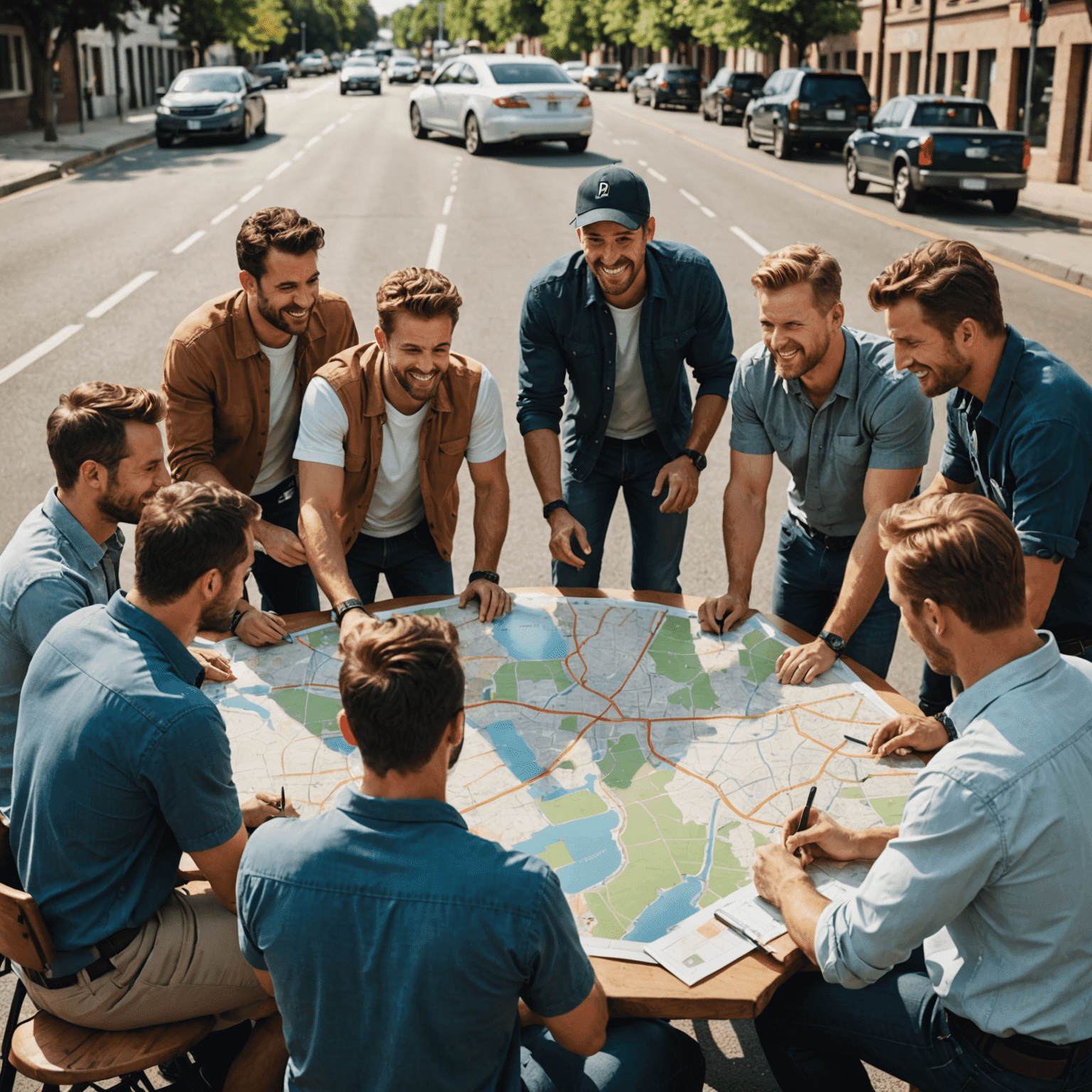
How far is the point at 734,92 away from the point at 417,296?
38335 millimetres

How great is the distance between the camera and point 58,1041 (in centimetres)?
277

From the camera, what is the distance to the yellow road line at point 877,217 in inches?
610

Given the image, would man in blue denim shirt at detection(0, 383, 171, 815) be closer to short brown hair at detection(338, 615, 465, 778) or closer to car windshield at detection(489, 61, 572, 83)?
short brown hair at detection(338, 615, 465, 778)

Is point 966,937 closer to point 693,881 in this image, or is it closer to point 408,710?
point 693,881

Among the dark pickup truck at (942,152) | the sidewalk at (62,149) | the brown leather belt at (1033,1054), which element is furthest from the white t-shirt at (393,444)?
the sidewalk at (62,149)

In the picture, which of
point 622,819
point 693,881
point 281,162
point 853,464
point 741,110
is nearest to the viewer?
point 693,881

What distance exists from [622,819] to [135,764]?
1.27 meters

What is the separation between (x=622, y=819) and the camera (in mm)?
3100

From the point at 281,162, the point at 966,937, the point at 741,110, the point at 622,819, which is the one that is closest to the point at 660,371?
the point at 622,819

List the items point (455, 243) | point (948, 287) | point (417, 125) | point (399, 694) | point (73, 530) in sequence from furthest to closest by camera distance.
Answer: point (417, 125) < point (455, 243) < point (948, 287) < point (73, 530) < point (399, 694)

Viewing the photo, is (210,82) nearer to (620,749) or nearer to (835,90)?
(835,90)

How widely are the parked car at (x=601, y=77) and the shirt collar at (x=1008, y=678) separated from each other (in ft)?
211

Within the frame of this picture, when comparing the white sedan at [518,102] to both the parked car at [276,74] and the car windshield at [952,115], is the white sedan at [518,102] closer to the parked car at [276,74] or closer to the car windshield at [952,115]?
the car windshield at [952,115]

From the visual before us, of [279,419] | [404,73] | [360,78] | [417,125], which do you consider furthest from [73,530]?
[404,73]
